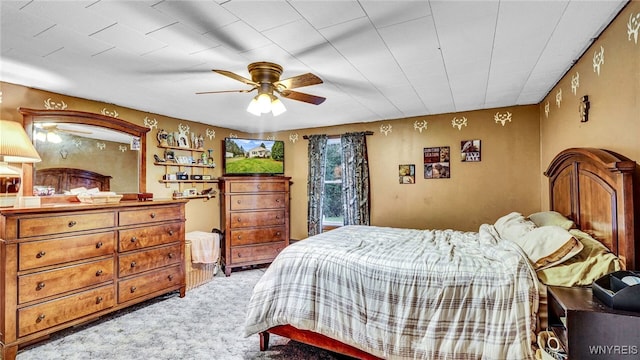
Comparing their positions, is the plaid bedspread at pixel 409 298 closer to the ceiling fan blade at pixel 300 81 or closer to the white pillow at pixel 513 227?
the white pillow at pixel 513 227

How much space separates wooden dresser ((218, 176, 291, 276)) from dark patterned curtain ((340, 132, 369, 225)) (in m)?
0.99

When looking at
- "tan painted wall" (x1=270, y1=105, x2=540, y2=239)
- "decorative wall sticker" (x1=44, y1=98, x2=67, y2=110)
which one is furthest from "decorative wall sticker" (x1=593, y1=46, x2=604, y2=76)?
"decorative wall sticker" (x1=44, y1=98, x2=67, y2=110)

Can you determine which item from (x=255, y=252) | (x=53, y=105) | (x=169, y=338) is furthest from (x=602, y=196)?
(x=53, y=105)

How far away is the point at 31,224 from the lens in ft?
7.68

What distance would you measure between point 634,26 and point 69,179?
4.78 m

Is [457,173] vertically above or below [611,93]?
below

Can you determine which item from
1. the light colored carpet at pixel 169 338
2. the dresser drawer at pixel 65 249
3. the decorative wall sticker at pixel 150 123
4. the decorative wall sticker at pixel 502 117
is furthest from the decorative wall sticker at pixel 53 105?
the decorative wall sticker at pixel 502 117

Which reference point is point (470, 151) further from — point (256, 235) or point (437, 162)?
point (256, 235)

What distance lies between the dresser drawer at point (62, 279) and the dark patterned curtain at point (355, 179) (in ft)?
10.5

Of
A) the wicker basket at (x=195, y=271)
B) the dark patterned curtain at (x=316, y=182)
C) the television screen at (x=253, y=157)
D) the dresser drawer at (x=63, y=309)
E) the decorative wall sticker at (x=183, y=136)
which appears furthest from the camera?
the dark patterned curtain at (x=316, y=182)

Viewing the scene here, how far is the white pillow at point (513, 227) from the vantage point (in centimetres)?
238

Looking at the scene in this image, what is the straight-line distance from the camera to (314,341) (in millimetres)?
2162

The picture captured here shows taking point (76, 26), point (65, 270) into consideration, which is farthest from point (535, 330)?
point (65, 270)

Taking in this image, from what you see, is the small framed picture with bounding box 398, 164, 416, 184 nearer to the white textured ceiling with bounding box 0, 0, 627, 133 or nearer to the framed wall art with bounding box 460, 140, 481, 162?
the framed wall art with bounding box 460, 140, 481, 162
